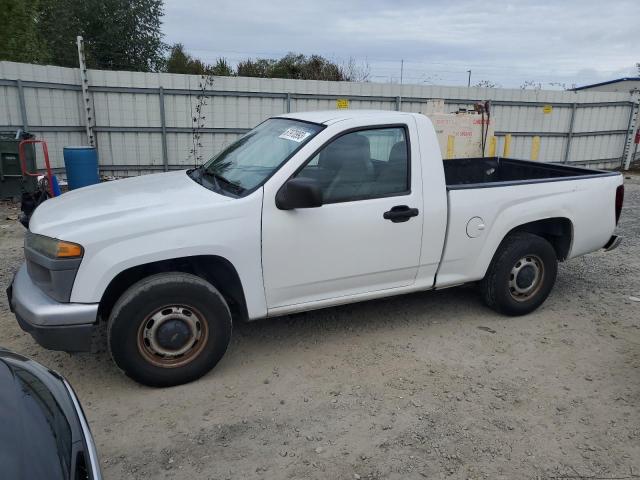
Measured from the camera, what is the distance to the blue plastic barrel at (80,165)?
9.20 m

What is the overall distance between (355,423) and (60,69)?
33.6ft

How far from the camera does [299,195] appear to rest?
346cm

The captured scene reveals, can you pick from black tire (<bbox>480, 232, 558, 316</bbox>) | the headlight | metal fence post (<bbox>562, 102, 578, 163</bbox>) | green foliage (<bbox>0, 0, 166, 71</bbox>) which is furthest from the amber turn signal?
green foliage (<bbox>0, 0, 166, 71</bbox>)

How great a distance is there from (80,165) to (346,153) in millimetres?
7001

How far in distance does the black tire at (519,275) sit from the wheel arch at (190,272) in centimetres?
231

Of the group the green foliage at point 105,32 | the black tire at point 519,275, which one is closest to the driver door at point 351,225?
the black tire at point 519,275

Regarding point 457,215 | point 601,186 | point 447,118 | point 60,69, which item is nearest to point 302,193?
point 457,215

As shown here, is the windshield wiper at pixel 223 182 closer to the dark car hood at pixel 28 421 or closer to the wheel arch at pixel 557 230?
the dark car hood at pixel 28 421

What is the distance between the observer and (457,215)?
4211mm

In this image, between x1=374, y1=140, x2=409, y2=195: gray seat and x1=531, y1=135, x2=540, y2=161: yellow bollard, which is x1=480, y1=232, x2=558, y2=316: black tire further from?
x1=531, y1=135, x2=540, y2=161: yellow bollard

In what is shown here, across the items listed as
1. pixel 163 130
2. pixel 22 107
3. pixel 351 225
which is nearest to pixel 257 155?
pixel 351 225

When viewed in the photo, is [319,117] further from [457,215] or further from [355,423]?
[355,423]

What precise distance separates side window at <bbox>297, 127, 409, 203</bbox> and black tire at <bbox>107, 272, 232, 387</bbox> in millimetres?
1128

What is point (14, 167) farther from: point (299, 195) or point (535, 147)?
point (535, 147)
